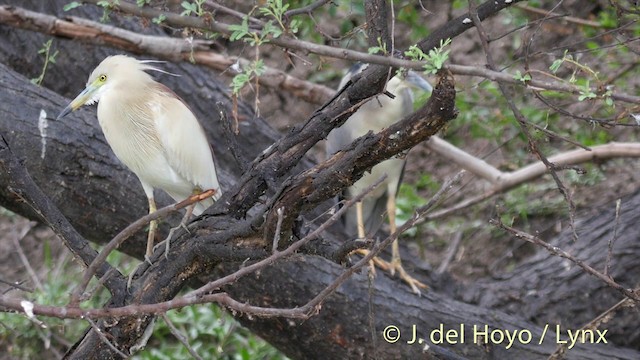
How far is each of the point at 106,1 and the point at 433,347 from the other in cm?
134

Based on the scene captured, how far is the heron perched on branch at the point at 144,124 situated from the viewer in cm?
264

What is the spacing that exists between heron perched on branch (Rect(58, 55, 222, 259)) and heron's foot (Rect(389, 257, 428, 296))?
1.01 metres

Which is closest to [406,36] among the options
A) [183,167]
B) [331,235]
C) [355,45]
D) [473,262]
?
[355,45]

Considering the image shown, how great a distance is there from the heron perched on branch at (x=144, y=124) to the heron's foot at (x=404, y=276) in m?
1.01

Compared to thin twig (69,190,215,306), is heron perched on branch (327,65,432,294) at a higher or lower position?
higher

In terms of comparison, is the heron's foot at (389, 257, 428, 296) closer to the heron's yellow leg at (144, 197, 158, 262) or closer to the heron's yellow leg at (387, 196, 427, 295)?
the heron's yellow leg at (387, 196, 427, 295)

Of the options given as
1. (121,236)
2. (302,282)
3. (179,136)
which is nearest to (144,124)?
(179,136)

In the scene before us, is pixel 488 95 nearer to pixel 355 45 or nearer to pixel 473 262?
pixel 473 262

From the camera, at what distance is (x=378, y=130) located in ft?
11.8

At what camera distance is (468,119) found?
14.0 ft

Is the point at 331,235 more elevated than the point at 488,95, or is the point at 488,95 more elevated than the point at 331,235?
the point at 488,95

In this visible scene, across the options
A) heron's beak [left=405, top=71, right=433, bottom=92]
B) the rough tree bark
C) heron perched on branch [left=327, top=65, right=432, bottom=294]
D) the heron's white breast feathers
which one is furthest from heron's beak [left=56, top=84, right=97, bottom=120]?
heron's beak [left=405, top=71, right=433, bottom=92]

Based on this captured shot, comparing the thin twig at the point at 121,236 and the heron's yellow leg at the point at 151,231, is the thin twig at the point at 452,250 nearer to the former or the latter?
the heron's yellow leg at the point at 151,231

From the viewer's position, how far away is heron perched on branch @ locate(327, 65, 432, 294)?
11.3ft
